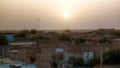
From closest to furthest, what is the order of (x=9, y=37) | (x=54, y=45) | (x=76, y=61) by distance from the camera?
(x=76, y=61) < (x=54, y=45) < (x=9, y=37)

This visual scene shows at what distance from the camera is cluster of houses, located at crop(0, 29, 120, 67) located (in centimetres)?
362

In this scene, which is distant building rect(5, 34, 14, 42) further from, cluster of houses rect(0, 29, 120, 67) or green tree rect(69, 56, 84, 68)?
green tree rect(69, 56, 84, 68)

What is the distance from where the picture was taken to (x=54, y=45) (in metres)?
3.88

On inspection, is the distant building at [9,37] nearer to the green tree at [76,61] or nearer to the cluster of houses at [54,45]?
the cluster of houses at [54,45]

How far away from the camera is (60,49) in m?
3.75

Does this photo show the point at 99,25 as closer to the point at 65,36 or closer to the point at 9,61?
the point at 65,36

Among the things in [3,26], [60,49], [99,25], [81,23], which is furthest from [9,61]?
[99,25]

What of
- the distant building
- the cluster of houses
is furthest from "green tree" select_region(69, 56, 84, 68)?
the distant building

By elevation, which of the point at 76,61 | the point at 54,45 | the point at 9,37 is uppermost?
the point at 9,37

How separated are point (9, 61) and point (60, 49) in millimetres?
798

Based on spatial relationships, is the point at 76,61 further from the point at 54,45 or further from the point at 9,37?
the point at 9,37

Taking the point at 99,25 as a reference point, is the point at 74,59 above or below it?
below

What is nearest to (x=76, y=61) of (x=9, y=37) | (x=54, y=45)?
(x=54, y=45)

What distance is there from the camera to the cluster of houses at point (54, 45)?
3.62 meters
